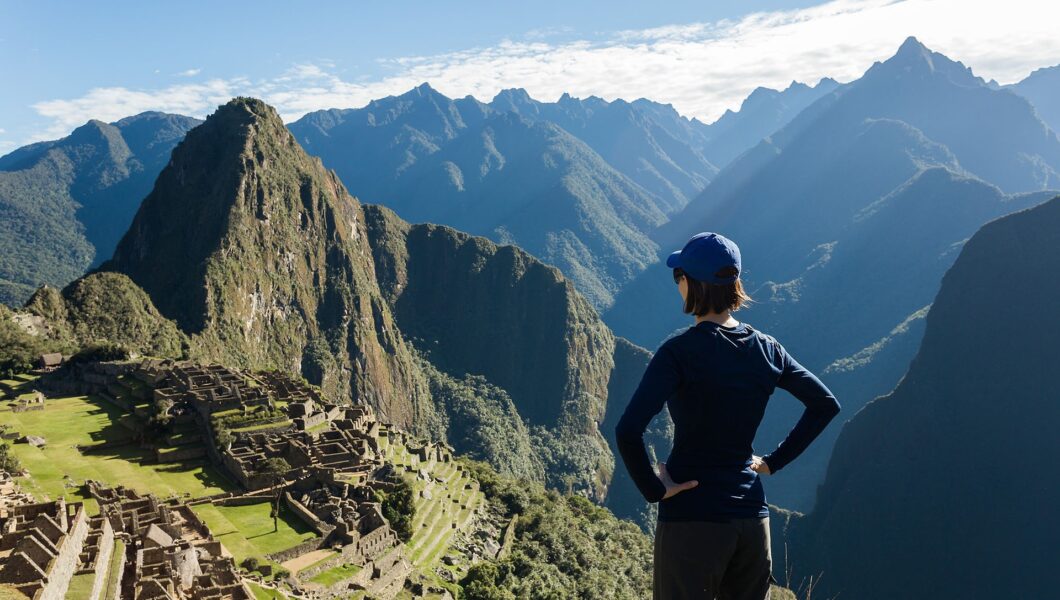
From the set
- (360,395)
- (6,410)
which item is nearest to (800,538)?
(360,395)

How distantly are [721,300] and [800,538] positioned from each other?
108171 mm

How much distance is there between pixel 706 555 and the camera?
5.05m

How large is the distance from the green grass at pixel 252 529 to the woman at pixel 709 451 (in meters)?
30.0

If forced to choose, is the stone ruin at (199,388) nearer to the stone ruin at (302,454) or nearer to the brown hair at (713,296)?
the stone ruin at (302,454)

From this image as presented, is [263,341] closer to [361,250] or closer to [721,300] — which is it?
[361,250]

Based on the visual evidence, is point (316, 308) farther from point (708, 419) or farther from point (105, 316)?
point (708, 419)

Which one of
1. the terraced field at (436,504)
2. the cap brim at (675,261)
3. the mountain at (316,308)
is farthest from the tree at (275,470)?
the mountain at (316,308)

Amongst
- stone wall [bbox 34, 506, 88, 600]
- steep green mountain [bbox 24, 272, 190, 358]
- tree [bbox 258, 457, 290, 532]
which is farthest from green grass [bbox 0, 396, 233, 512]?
steep green mountain [bbox 24, 272, 190, 358]

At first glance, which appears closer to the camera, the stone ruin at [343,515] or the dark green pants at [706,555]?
the dark green pants at [706,555]

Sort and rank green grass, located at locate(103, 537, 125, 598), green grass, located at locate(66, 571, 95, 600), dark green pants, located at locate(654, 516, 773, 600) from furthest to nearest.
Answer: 1. green grass, located at locate(103, 537, 125, 598)
2. green grass, located at locate(66, 571, 95, 600)
3. dark green pants, located at locate(654, 516, 773, 600)

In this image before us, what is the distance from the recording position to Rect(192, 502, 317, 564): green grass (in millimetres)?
32875

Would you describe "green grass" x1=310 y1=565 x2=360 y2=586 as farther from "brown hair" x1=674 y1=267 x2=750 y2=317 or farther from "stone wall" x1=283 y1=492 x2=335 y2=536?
"brown hair" x1=674 y1=267 x2=750 y2=317

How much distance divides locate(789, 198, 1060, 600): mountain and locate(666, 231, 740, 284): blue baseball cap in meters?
86.3

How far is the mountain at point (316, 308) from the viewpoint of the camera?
5017 inches
